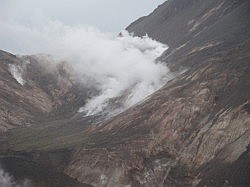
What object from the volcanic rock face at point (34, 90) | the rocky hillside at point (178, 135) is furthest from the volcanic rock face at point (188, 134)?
the volcanic rock face at point (34, 90)

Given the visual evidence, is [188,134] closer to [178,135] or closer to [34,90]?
[178,135]

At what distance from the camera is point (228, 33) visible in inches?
3760

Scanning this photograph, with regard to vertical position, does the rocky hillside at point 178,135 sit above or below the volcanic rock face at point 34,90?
below

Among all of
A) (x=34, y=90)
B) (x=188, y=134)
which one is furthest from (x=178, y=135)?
(x=34, y=90)

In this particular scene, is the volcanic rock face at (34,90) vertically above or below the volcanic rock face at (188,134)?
above

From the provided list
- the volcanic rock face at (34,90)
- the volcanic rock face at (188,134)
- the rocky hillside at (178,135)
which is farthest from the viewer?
the volcanic rock face at (34,90)

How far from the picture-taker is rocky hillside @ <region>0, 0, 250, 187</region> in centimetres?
5994

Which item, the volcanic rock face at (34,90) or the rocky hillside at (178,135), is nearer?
the rocky hillside at (178,135)

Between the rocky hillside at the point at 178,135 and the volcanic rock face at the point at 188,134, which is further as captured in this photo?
the rocky hillside at the point at 178,135

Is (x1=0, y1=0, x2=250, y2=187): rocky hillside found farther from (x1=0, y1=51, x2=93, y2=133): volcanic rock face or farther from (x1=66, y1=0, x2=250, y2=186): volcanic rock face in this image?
(x1=0, y1=51, x2=93, y2=133): volcanic rock face

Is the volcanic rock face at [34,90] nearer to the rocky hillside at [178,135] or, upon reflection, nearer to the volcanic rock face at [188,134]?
the rocky hillside at [178,135]

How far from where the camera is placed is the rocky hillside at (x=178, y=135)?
59.9 meters

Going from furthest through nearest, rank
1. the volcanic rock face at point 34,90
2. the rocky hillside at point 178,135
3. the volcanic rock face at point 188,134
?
the volcanic rock face at point 34,90, the rocky hillside at point 178,135, the volcanic rock face at point 188,134

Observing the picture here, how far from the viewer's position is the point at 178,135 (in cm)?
6925
